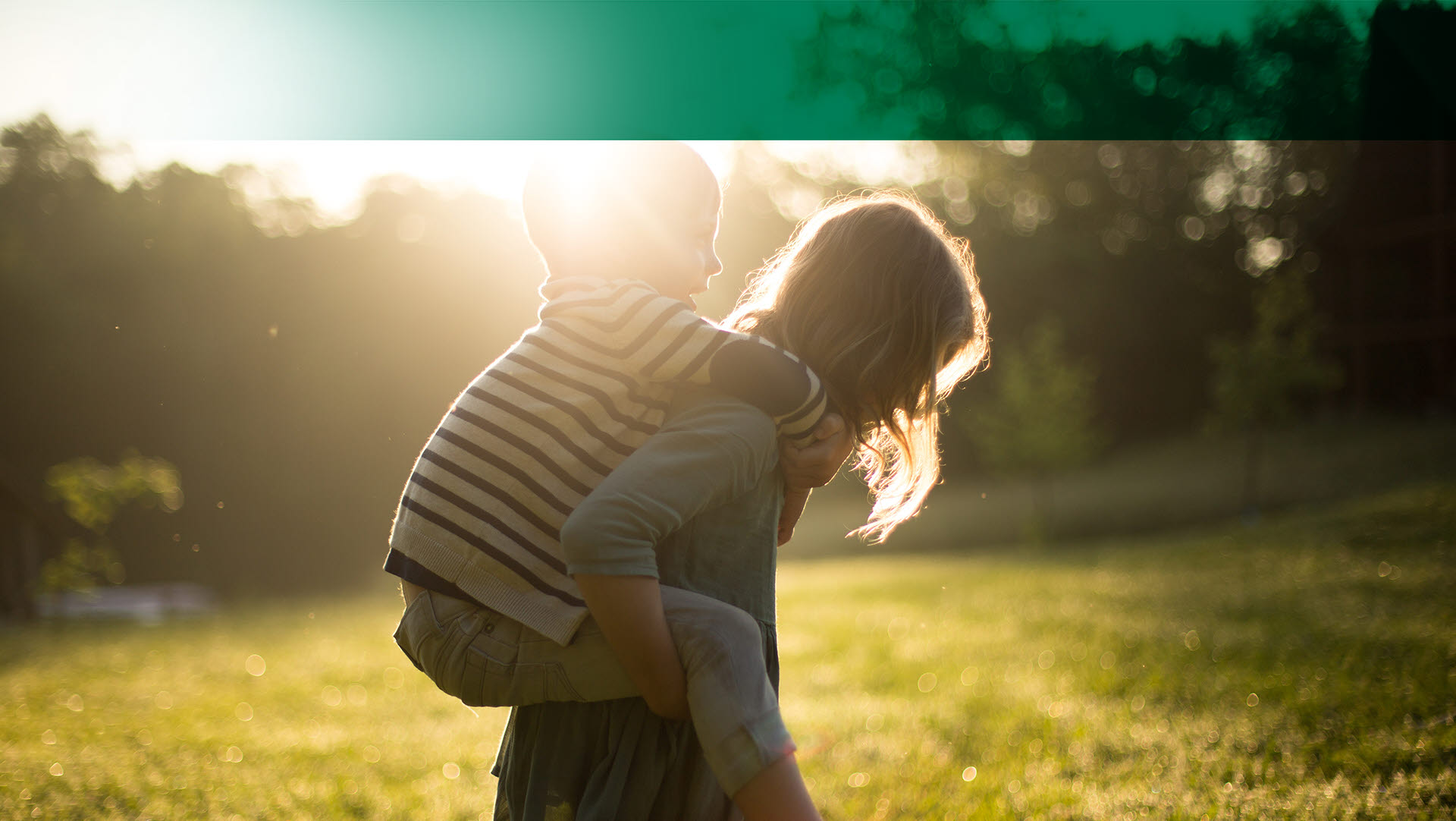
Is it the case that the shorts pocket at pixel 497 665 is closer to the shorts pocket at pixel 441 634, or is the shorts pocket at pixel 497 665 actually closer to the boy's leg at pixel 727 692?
the shorts pocket at pixel 441 634

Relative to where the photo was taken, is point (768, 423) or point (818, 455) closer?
point (768, 423)

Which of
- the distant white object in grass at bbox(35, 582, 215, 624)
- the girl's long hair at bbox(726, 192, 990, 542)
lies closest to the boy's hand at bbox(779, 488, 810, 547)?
the girl's long hair at bbox(726, 192, 990, 542)

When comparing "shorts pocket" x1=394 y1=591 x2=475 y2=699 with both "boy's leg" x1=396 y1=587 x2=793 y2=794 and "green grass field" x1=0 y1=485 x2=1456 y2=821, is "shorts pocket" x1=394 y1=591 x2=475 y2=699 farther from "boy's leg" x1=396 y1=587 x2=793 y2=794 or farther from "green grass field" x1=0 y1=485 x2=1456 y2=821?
"green grass field" x1=0 y1=485 x2=1456 y2=821

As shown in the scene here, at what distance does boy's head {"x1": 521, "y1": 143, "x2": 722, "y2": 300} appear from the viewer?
1737 millimetres

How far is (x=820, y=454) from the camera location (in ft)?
5.67

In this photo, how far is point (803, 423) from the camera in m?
1.62

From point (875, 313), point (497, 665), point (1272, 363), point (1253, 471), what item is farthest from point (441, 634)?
point (1253, 471)

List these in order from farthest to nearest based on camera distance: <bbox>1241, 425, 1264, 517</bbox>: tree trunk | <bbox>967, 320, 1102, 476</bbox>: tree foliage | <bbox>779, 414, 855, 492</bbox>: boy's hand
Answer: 1. <bbox>1241, 425, 1264, 517</bbox>: tree trunk
2. <bbox>967, 320, 1102, 476</bbox>: tree foliage
3. <bbox>779, 414, 855, 492</bbox>: boy's hand

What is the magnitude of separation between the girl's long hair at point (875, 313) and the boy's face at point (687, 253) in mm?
148

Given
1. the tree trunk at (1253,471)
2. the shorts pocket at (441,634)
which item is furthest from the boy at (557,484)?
the tree trunk at (1253,471)

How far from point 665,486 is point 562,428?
25 centimetres

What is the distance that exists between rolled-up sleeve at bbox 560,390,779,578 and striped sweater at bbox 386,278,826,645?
2.3 inches

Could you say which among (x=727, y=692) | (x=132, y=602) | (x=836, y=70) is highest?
(x=836, y=70)

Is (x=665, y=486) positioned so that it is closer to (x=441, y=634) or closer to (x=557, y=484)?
(x=557, y=484)
